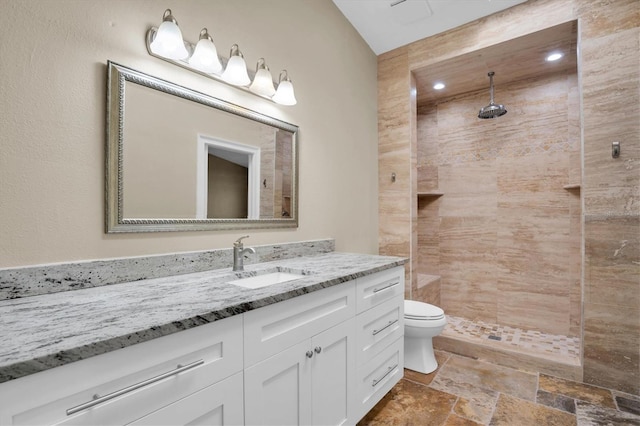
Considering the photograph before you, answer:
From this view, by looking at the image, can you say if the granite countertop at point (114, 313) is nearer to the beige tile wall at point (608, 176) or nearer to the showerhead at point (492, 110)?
the beige tile wall at point (608, 176)

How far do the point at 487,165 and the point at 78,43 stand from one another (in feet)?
11.1

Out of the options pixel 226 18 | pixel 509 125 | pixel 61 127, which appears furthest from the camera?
pixel 509 125

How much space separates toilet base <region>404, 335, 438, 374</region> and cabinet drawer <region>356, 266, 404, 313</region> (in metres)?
0.65

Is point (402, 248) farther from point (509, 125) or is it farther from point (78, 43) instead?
point (78, 43)

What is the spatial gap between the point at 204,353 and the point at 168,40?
1.22 m

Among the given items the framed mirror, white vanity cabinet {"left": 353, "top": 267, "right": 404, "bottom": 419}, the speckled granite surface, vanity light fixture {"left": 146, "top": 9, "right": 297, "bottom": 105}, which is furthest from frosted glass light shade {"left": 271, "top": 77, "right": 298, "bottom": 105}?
white vanity cabinet {"left": 353, "top": 267, "right": 404, "bottom": 419}

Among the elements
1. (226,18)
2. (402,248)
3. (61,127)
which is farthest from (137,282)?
(402,248)

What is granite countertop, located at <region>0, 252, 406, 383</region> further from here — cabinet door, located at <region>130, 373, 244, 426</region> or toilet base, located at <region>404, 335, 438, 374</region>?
toilet base, located at <region>404, 335, 438, 374</region>

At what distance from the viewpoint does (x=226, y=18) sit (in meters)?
1.62

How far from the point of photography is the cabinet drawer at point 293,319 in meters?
1.00

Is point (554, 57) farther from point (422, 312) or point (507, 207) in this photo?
point (422, 312)

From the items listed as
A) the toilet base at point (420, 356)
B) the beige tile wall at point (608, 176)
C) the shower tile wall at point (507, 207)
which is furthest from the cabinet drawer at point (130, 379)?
the shower tile wall at point (507, 207)

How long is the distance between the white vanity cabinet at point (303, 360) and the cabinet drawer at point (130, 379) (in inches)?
4.2

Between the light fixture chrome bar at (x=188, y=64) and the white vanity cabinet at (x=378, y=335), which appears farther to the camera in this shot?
the white vanity cabinet at (x=378, y=335)
